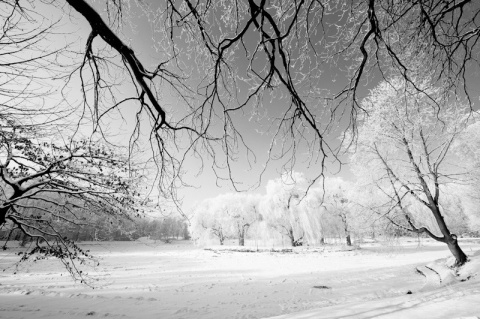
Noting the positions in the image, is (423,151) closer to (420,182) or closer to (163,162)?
(420,182)

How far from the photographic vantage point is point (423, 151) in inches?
289

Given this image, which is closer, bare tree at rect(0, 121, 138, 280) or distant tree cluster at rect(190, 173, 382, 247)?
bare tree at rect(0, 121, 138, 280)

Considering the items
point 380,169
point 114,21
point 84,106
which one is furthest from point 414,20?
point 380,169

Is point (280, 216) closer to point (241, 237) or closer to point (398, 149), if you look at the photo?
point (241, 237)

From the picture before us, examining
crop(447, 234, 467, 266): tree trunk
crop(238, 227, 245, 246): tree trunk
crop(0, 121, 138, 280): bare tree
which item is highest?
crop(0, 121, 138, 280): bare tree

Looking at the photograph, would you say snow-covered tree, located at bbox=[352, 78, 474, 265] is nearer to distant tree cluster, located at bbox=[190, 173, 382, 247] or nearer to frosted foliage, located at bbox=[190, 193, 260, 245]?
distant tree cluster, located at bbox=[190, 173, 382, 247]

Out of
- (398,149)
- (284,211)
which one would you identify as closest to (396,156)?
(398,149)

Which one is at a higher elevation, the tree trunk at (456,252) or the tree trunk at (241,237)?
the tree trunk at (456,252)

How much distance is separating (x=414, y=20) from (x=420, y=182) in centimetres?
675

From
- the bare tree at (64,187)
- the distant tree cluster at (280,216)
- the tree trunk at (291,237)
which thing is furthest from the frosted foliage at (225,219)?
the bare tree at (64,187)

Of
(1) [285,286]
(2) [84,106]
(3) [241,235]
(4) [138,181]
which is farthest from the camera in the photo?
(3) [241,235]

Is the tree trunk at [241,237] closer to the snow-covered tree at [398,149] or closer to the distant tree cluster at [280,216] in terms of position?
the distant tree cluster at [280,216]

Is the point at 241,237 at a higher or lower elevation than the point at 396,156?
lower

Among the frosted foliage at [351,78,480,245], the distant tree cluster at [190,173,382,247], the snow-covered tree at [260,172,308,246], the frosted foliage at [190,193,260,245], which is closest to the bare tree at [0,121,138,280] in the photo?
the frosted foliage at [351,78,480,245]
